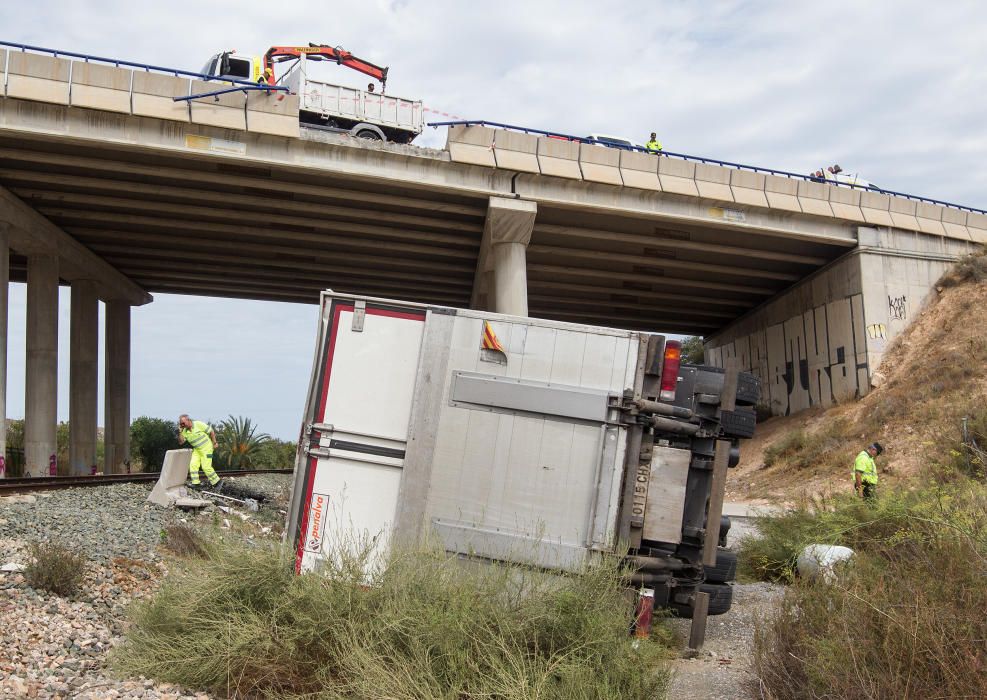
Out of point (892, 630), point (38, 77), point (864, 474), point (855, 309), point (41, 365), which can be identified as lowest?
point (41, 365)

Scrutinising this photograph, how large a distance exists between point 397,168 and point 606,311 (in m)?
15.6

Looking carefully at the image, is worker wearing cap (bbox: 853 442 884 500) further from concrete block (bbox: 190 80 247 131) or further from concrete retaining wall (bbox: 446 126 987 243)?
concrete block (bbox: 190 80 247 131)

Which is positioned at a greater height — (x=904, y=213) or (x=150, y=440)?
(x=904, y=213)

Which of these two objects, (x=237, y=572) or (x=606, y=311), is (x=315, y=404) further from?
(x=606, y=311)

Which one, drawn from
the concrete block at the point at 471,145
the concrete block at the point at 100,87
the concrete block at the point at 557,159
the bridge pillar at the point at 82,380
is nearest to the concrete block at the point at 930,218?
the concrete block at the point at 557,159

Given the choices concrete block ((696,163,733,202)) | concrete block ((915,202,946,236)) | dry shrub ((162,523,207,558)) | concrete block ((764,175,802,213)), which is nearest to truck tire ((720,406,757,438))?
dry shrub ((162,523,207,558))

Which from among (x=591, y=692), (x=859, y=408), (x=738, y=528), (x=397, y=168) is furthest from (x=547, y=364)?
(x=859, y=408)

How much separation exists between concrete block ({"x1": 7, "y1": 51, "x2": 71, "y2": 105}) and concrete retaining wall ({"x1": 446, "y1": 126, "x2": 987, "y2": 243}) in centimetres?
907

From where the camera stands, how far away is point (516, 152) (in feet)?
71.1

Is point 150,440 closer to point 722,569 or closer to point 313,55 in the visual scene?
point 313,55

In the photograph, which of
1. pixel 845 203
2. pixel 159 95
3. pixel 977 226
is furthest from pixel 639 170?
pixel 977 226

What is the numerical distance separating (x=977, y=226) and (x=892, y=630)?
27.5m

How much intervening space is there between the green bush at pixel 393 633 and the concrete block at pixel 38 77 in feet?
55.1

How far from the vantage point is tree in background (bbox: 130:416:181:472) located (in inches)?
1366
